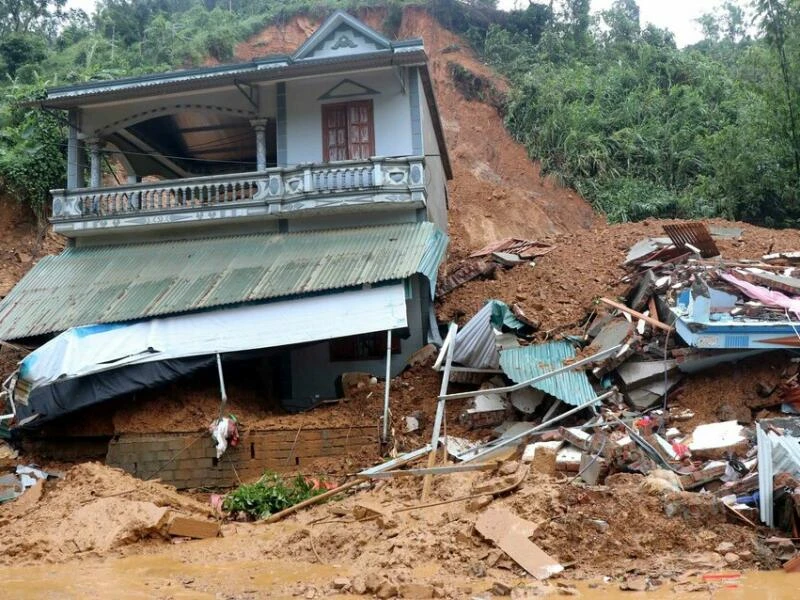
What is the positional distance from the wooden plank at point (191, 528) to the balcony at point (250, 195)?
6.75 meters

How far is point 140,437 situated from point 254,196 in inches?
213

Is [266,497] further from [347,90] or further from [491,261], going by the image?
[347,90]

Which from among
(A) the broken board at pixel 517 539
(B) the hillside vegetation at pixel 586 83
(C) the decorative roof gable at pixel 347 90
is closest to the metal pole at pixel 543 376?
(A) the broken board at pixel 517 539

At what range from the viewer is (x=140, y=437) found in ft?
35.0

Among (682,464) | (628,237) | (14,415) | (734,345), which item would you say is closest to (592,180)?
(628,237)

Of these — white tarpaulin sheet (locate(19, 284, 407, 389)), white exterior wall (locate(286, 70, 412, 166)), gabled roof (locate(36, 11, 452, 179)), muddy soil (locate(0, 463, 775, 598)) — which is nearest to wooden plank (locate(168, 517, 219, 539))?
muddy soil (locate(0, 463, 775, 598))

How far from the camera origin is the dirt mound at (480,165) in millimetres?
25875

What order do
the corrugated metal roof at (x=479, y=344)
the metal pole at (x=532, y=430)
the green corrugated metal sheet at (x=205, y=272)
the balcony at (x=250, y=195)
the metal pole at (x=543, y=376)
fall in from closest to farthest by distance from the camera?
the metal pole at (x=532, y=430) → the metal pole at (x=543, y=376) → the corrugated metal roof at (x=479, y=344) → the green corrugated metal sheet at (x=205, y=272) → the balcony at (x=250, y=195)

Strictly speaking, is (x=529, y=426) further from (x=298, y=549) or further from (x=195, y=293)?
(x=195, y=293)

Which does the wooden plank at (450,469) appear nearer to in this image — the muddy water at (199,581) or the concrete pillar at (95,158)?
the muddy water at (199,581)

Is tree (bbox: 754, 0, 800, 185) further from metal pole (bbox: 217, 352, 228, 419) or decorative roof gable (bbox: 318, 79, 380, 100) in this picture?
metal pole (bbox: 217, 352, 228, 419)

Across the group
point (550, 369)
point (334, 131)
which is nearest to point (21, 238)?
point (334, 131)

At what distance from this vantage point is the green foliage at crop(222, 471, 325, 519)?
914cm

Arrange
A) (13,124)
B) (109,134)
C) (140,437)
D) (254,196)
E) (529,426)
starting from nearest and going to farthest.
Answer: (529,426) < (140,437) < (254,196) < (109,134) < (13,124)
